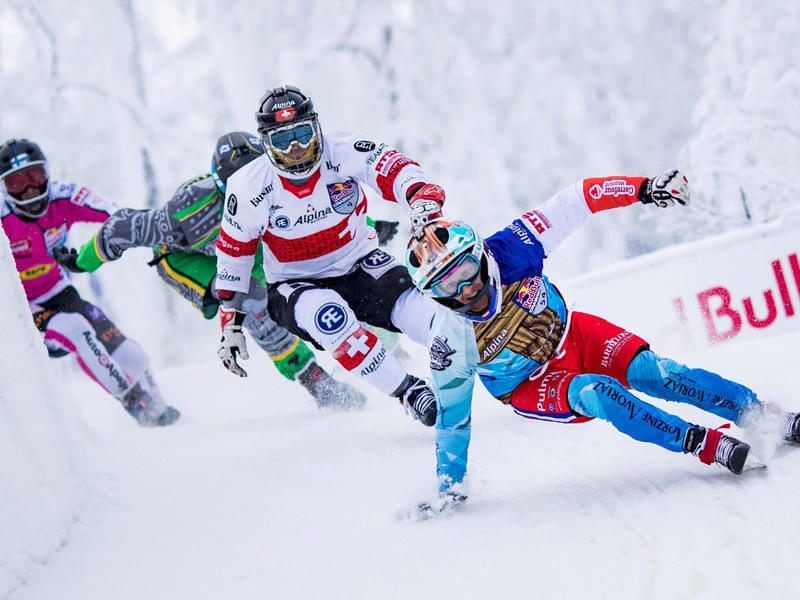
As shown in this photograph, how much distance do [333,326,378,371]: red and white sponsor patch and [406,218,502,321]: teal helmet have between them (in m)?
1.31

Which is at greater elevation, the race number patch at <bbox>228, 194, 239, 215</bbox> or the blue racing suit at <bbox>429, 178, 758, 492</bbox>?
the race number patch at <bbox>228, 194, 239, 215</bbox>

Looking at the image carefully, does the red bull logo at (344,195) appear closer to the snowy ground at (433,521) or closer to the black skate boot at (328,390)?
the snowy ground at (433,521)

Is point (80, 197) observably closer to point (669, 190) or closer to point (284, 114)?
point (284, 114)

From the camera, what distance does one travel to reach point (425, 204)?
371 cm

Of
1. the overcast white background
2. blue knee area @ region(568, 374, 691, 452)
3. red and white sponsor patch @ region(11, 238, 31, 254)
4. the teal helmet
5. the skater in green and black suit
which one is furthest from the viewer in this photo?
red and white sponsor patch @ region(11, 238, 31, 254)

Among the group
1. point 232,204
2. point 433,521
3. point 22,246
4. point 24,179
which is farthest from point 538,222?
point 22,246

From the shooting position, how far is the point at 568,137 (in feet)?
46.1

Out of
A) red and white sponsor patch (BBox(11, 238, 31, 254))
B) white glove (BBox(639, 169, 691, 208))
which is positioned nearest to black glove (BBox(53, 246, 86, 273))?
red and white sponsor patch (BBox(11, 238, 31, 254))

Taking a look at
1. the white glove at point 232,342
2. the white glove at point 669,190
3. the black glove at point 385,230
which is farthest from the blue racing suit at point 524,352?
the black glove at point 385,230

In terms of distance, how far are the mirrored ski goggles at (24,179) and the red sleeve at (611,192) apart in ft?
13.4

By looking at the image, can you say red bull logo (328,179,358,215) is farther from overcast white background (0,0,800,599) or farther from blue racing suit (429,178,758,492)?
blue racing suit (429,178,758,492)

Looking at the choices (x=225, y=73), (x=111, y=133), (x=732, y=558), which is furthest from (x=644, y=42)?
(x=732, y=558)

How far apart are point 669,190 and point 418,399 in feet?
5.35

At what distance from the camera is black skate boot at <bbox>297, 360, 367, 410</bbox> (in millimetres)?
5508
